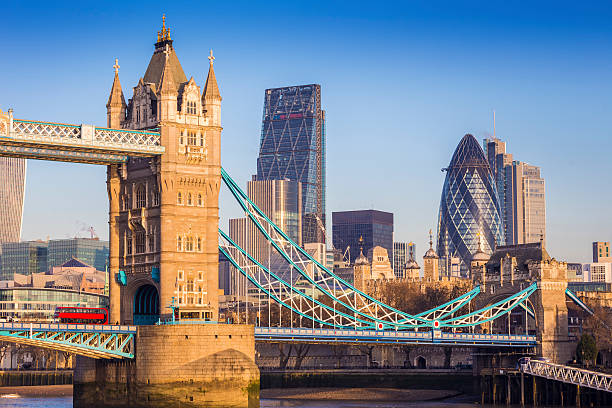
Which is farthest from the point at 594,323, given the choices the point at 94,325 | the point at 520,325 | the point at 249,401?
the point at 94,325

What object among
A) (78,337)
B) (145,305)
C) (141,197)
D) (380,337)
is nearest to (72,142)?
(141,197)

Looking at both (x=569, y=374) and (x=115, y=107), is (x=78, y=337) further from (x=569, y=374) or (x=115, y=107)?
(x=569, y=374)

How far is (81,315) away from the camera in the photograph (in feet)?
352

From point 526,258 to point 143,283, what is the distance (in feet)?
150

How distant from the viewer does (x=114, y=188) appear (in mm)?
116188

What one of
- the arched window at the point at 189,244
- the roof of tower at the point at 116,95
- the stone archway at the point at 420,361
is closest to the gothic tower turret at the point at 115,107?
the roof of tower at the point at 116,95

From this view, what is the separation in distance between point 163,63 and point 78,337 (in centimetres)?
2611

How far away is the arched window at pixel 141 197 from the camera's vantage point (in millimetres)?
113500

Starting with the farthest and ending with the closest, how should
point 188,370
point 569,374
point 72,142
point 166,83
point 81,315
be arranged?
1. point 569,374
2. point 166,83
3. point 81,315
4. point 188,370
5. point 72,142

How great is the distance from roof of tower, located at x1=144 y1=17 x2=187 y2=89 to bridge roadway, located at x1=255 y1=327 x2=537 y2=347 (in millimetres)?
24225

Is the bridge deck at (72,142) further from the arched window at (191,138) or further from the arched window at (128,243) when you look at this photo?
the arched window at (128,243)

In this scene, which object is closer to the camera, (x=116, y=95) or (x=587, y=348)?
(x=116, y=95)

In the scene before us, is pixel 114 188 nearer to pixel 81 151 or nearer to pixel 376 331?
pixel 81 151

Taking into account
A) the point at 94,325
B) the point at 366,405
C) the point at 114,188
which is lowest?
the point at 366,405
